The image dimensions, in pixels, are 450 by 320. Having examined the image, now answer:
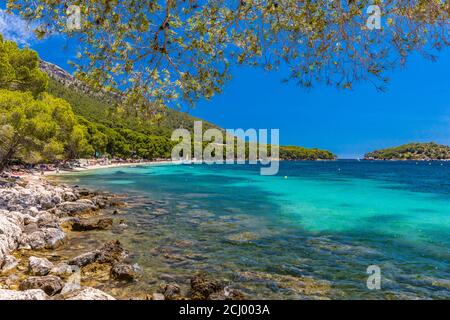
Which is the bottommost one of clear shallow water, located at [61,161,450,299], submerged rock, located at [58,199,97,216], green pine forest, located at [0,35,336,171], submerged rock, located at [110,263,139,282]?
clear shallow water, located at [61,161,450,299]

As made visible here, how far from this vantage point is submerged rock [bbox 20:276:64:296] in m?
9.09

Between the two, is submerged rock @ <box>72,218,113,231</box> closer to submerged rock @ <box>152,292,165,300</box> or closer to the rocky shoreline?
the rocky shoreline

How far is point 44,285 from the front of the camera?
30.0ft

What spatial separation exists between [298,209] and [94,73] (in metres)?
24.3

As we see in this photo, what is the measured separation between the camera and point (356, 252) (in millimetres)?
15125

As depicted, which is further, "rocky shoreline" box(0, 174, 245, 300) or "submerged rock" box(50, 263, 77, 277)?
"submerged rock" box(50, 263, 77, 277)

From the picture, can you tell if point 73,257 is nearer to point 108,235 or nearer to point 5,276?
point 5,276

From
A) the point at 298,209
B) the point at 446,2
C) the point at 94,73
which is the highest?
the point at 446,2

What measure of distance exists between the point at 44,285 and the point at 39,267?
180 centimetres

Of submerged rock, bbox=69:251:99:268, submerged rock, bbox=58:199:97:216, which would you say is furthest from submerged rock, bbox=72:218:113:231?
submerged rock, bbox=69:251:99:268

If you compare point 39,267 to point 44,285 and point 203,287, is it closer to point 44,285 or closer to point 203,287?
point 44,285

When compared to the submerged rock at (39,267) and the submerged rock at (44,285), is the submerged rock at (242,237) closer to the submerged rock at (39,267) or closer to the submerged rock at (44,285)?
the submerged rock at (39,267)

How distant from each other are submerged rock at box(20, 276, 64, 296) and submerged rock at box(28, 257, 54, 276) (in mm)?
1211
